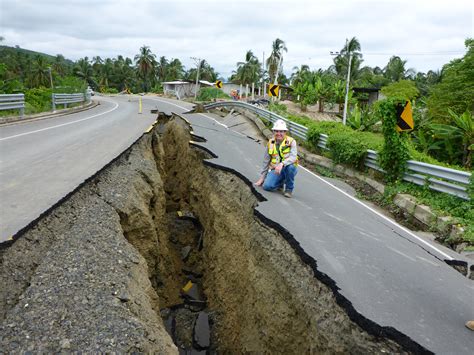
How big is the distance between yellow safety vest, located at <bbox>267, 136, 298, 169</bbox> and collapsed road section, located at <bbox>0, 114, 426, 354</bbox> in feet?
2.92

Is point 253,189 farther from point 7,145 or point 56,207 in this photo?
point 7,145

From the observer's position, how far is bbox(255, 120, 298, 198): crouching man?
7.24m

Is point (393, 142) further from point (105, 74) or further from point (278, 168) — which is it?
point (105, 74)

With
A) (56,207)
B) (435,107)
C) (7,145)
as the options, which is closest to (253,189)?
(56,207)

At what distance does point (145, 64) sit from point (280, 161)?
264 ft

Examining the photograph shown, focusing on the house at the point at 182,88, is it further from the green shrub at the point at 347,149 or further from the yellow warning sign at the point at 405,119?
the yellow warning sign at the point at 405,119

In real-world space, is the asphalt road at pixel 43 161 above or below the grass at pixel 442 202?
above

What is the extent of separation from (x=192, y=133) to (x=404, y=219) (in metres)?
8.94

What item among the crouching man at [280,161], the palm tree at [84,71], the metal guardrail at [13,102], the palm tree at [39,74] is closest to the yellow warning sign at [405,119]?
the crouching man at [280,161]

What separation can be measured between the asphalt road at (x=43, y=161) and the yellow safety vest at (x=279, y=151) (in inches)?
146

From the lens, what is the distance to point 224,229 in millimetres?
7938

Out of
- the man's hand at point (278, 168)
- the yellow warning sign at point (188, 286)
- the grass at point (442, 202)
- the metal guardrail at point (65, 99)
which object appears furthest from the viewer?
the metal guardrail at point (65, 99)

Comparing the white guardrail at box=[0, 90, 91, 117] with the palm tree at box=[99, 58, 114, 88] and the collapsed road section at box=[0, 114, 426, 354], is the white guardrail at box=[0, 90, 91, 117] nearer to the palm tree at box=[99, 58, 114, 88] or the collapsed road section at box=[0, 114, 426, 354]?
the collapsed road section at box=[0, 114, 426, 354]

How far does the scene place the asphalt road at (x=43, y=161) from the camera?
206 inches
